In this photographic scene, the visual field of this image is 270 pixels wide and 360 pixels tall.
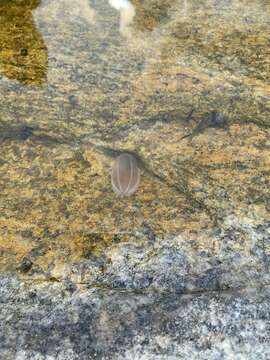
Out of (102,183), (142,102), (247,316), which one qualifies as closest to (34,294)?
(102,183)

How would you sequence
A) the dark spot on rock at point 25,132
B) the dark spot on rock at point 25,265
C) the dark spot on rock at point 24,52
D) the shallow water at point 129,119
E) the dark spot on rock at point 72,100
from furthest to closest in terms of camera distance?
the dark spot on rock at point 24,52, the dark spot on rock at point 72,100, the dark spot on rock at point 25,132, the shallow water at point 129,119, the dark spot on rock at point 25,265

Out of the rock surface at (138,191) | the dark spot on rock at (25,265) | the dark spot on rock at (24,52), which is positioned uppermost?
the dark spot on rock at (24,52)

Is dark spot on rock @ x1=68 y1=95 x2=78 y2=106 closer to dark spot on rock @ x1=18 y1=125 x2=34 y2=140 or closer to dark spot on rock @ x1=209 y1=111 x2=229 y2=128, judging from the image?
dark spot on rock @ x1=18 y1=125 x2=34 y2=140

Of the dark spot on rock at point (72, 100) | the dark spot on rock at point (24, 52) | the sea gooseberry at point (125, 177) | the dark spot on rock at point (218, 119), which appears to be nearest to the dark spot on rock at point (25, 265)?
the sea gooseberry at point (125, 177)

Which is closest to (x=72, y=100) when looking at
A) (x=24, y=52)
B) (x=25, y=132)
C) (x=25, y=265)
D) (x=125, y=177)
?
(x=25, y=132)

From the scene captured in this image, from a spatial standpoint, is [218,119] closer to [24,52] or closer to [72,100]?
[72,100]

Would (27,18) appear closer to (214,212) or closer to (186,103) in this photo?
(186,103)

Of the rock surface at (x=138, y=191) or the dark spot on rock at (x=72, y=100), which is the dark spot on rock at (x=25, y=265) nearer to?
the rock surface at (x=138, y=191)

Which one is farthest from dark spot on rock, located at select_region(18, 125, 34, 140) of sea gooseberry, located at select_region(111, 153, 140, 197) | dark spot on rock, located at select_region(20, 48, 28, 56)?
dark spot on rock, located at select_region(20, 48, 28, 56)
